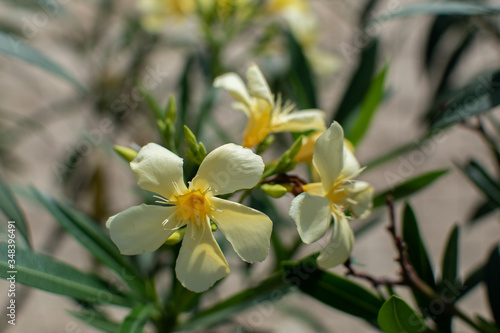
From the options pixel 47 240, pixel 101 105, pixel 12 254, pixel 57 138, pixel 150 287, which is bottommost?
pixel 47 240

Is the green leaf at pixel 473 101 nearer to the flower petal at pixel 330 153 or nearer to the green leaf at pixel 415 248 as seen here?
the green leaf at pixel 415 248

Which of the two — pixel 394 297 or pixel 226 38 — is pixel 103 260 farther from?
pixel 226 38

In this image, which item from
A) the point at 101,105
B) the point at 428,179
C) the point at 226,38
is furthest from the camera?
the point at 101,105

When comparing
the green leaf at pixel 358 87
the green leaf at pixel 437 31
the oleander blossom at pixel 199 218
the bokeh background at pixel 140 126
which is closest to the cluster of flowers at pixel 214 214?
the oleander blossom at pixel 199 218

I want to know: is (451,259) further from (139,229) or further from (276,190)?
(139,229)

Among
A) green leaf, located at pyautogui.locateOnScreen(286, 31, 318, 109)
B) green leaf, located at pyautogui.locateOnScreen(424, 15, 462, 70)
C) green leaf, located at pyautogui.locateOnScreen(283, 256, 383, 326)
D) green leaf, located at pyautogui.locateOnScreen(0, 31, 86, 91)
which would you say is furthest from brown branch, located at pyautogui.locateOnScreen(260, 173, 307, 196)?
green leaf, located at pyautogui.locateOnScreen(424, 15, 462, 70)

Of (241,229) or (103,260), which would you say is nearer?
(241,229)

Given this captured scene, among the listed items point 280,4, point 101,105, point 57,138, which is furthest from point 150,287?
point 57,138

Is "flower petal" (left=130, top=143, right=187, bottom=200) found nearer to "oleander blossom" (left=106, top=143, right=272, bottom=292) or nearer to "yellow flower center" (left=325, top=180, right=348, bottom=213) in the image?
"oleander blossom" (left=106, top=143, right=272, bottom=292)
